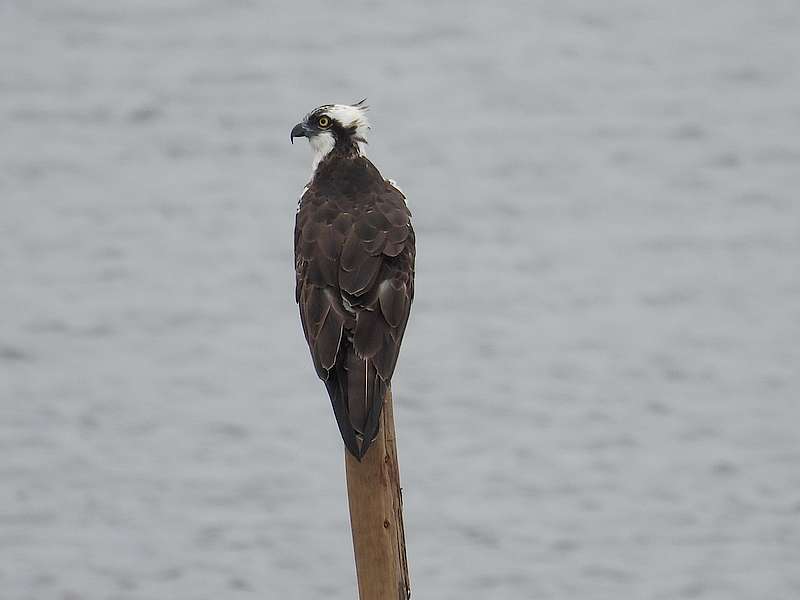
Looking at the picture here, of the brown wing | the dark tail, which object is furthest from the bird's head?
the dark tail

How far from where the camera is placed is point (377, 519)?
5.69m

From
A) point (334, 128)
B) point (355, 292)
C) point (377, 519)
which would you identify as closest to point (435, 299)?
point (334, 128)

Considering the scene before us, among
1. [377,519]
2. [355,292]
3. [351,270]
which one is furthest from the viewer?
[351,270]

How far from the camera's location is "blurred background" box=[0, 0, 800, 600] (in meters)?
12.5

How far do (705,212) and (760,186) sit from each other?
858 mm

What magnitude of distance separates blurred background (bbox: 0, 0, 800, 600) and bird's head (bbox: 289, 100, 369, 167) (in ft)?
16.7

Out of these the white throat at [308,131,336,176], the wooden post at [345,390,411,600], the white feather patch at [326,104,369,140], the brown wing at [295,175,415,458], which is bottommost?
the wooden post at [345,390,411,600]

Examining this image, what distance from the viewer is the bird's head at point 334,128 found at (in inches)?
307

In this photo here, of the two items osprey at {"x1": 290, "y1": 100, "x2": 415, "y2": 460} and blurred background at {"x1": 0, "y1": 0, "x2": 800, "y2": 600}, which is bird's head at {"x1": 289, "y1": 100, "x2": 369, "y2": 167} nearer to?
osprey at {"x1": 290, "y1": 100, "x2": 415, "y2": 460}

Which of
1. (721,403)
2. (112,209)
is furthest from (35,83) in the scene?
(721,403)

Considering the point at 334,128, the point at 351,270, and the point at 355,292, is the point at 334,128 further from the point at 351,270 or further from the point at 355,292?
the point at 355,292

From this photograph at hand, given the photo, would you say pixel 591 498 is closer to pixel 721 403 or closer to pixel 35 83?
pixel 721 403

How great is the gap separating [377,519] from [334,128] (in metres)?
2.80

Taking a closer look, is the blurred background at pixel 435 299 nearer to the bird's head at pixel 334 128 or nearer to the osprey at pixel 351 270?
the bird's head at pixel 334 128
